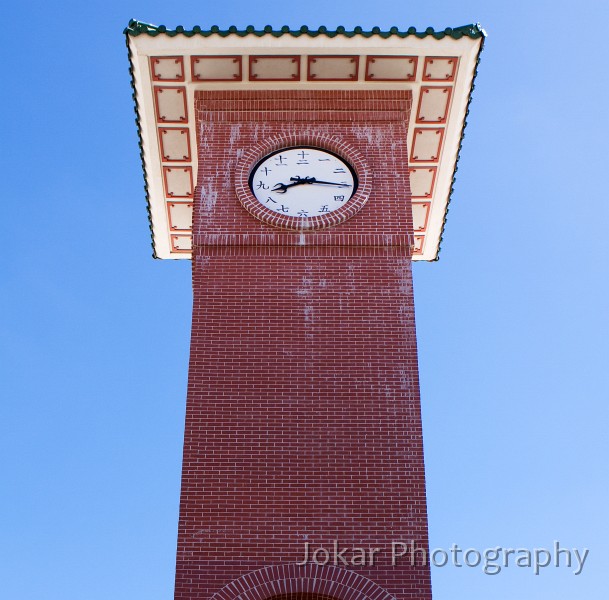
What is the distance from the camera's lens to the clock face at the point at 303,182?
14992 mm

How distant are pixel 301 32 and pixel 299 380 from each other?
17.0 feet

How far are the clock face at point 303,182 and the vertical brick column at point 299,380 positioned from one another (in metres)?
0.33

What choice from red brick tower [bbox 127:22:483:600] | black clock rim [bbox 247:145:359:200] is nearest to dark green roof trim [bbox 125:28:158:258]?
red brick tower [bbox 127:22:483:600]

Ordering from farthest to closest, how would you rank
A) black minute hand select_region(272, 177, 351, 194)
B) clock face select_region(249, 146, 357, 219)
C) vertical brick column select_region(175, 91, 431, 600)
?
1. black minute hand select_region(272, 177, 351, 194)
2. clock face select_region(249, 146, 357, 219)
3. vertical brick column select_region(175, 91, 431, 600)

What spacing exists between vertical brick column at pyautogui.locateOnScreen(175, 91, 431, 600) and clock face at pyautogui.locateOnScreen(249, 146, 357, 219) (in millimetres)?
328

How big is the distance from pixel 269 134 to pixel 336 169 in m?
1.16

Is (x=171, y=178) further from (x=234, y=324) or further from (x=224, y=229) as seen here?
(x=234, y=324)

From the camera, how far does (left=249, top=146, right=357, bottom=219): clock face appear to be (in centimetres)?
1499

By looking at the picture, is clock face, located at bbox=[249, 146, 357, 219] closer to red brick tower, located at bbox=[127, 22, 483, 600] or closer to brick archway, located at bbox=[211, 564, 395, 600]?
red brick tower, located at bbox=[127, 22, 483, 600]

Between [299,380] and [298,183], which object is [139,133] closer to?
[298,183]

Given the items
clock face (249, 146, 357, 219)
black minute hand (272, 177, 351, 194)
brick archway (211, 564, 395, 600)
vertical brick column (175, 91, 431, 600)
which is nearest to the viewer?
brick archway (211, 564, 395, 600)

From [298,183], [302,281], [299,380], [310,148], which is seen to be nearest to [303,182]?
[298,183]

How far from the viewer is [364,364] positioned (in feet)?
44.2

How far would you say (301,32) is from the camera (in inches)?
601
